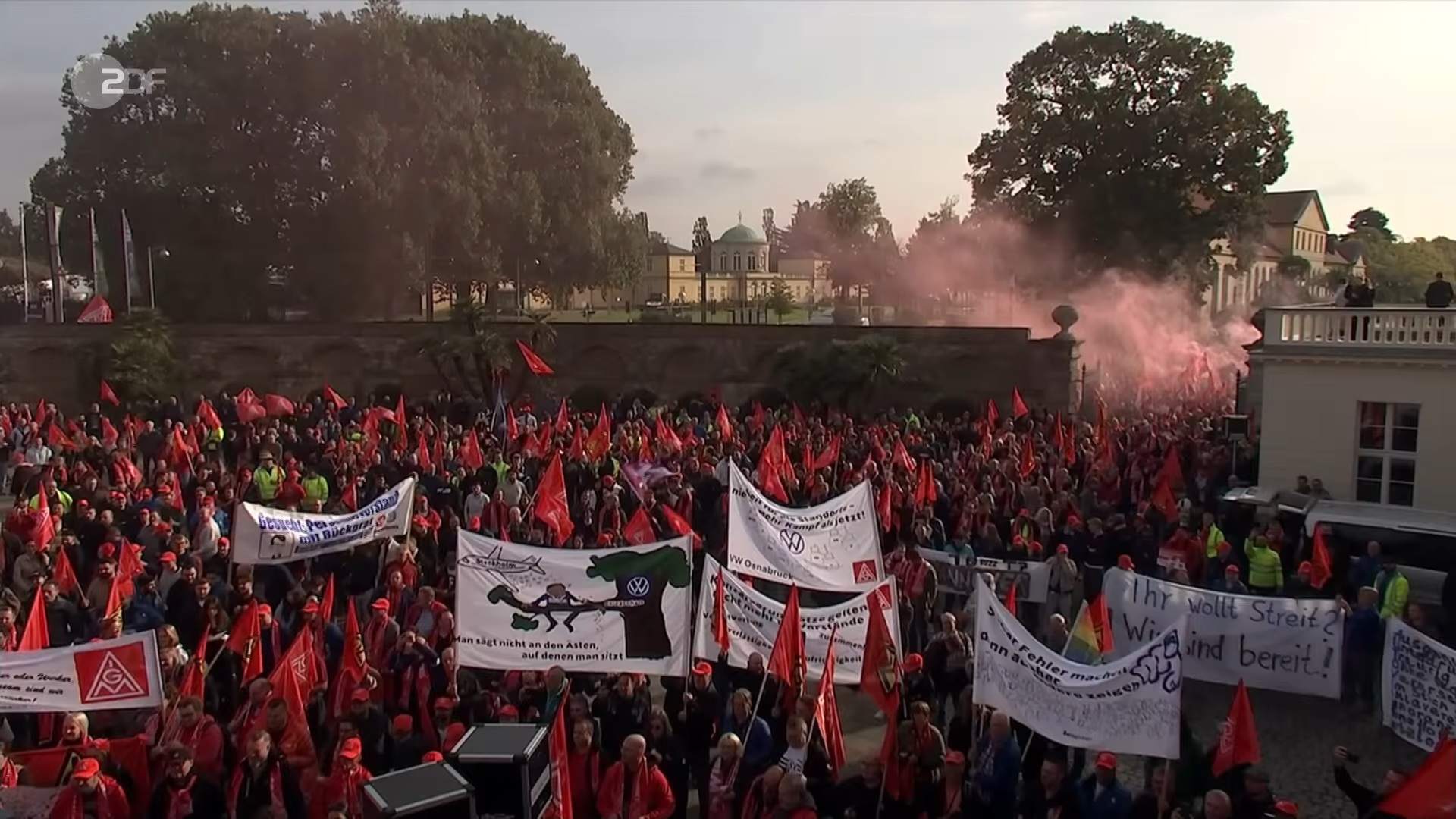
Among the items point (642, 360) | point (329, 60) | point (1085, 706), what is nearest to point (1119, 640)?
point (1085, 706)

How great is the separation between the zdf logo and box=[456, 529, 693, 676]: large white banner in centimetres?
3659

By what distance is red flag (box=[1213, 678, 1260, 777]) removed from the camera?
765cm

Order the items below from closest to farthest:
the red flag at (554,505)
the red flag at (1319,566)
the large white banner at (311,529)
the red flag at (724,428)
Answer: the large white banner at (311,529), the red flag at (1319,566), the red flag at (554,505), the red flag at (724,428)

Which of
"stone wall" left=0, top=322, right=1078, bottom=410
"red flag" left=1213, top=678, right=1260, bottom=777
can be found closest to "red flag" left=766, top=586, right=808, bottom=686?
"red flag" left=1213, top=678, right=1260, bottom=777

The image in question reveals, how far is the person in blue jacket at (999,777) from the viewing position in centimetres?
807

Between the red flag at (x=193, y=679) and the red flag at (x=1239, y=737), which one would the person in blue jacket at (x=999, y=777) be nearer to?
the red flag at (x=1239, y=737)

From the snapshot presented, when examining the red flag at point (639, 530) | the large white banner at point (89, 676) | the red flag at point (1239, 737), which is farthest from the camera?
the red flag at point (639, 530)

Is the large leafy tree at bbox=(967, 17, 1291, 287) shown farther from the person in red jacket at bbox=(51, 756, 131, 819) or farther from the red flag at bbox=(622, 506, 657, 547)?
the person in red jacket at bbox=(51, 756, 131, 819)

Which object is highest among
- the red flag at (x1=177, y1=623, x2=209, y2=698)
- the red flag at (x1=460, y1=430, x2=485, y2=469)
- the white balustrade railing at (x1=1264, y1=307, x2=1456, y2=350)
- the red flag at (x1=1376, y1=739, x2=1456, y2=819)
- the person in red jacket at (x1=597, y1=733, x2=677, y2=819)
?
the white balustrade railing at (x1=1264, y1=307, x2=1456, y2=350)

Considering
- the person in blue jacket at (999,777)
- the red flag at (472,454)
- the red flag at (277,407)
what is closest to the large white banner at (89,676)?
the person in blue jacket at (999,777)

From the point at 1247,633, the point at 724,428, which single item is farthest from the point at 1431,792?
the point at 724,428

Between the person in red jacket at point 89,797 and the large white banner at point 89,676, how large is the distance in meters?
1.00

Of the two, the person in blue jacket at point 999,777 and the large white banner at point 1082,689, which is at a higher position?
the large white banner at point 1082,689

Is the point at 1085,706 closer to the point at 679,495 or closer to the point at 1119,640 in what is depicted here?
the point at 1119,640
